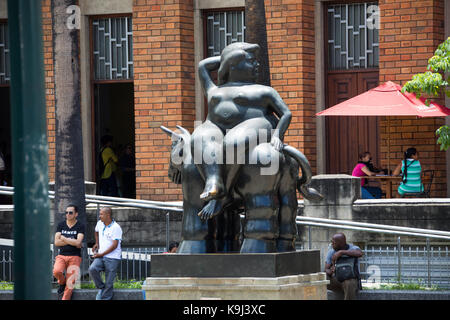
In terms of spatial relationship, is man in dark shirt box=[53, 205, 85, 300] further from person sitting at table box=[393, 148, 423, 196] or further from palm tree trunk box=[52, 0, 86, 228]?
person sitting at table box=[393, 148, 423, 196]

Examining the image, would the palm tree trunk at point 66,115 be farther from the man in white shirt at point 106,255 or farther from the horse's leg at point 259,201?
the horse's leg at point 259,201

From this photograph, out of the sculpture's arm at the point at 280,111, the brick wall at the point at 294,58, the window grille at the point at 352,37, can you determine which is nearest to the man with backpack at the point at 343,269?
the sculpture's arm at the point at 280,111

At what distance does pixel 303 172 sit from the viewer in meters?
9.27

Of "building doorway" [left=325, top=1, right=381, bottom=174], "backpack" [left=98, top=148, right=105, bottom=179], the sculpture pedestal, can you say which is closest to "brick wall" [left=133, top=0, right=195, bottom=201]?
"backpack" [left=98, top=148, right=105, bottom=179]

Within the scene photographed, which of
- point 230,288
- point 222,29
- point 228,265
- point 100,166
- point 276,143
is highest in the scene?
point 222,29

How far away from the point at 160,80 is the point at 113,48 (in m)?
1.43

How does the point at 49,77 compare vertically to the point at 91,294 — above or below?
above

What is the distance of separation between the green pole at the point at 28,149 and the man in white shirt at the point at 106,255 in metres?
8.20

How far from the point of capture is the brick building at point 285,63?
17.5 metres

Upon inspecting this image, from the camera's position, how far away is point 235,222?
939 cm

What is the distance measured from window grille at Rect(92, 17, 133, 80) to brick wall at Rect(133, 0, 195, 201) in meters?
0.62

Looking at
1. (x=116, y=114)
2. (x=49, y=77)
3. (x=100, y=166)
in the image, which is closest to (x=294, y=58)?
(x=116, y=114)

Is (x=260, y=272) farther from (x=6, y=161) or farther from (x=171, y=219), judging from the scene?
(x=6, y=161)

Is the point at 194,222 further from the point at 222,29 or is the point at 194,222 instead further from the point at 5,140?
the point at 5,140
